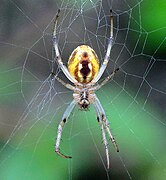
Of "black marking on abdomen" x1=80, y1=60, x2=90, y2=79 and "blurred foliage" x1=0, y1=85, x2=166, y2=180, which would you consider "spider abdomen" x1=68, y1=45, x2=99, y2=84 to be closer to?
"black marking on abdomen" x1=80, y1=60, x2=90, y2=79

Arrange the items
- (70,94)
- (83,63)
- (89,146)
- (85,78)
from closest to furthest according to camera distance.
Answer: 1. (83,63)
2. (85,78)
3. (89,146)
4. (70,94)

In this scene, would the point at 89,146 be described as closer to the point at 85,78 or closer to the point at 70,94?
the point at 85,78

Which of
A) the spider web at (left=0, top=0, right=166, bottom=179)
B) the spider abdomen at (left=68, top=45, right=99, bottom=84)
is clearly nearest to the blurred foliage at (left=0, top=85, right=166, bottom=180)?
the spider web at (left=0, top=0, right=166, bottom=179)

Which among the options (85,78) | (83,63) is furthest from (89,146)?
(83,63)

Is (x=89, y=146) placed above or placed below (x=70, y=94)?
below

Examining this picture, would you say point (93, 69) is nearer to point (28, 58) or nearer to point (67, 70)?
point (67, 70)

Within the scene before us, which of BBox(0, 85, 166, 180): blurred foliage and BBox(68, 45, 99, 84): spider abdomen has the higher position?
BBox(68, 45, 99, 84): spider abdomen

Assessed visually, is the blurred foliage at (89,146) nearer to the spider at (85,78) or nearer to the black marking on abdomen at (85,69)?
the spider at (85,78)

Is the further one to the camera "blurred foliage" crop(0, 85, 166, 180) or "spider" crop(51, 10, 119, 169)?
"blurred foliage" crop(0, 85, 166, 180)
